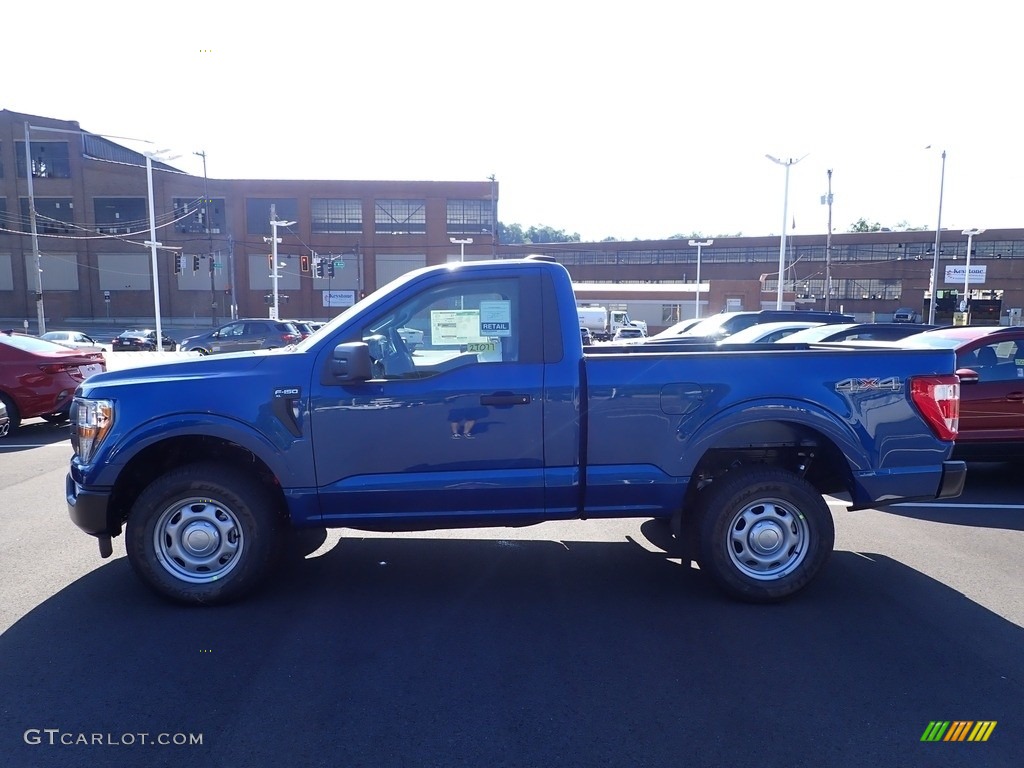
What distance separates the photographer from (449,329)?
4758 mm

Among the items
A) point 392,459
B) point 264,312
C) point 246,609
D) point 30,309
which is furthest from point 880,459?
point 30,309

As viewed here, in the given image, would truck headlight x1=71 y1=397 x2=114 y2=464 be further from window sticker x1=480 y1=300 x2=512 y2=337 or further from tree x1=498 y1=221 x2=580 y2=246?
tree x1=498 y1=221 x2=580 y2=246

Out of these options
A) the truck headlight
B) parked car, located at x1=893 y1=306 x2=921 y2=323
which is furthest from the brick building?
the truck headlight

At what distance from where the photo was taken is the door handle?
455 cm

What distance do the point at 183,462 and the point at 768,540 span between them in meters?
3.94

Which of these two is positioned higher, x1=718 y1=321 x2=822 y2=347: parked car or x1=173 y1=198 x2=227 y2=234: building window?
x1=173 y1=198 x2=227 y2=234: building window

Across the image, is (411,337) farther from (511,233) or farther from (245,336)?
(511,233)

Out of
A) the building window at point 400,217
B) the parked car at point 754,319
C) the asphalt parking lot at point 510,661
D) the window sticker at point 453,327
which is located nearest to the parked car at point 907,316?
the building window at point 400,217

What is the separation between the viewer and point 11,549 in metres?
5.84

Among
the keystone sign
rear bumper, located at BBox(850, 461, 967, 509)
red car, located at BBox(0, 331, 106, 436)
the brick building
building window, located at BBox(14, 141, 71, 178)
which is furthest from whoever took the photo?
the brick building

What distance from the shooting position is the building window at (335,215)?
63312 millimetres

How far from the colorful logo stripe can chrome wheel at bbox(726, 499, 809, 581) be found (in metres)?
1.47

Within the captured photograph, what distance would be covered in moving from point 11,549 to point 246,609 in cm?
253

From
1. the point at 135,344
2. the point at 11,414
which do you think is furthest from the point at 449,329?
the point at 135,344
